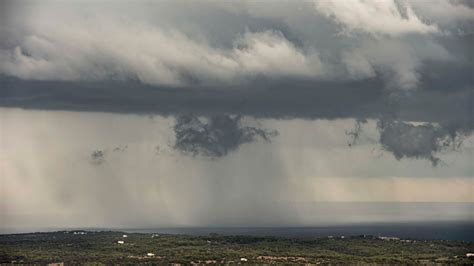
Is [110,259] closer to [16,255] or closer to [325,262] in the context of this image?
[16,255]

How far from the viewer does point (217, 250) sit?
2489 inches

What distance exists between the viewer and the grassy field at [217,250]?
176 feet

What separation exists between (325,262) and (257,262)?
14.7ft

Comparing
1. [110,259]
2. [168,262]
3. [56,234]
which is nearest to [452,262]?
[168,262]

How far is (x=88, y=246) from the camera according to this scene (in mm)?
61625

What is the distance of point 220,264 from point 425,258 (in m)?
14.6

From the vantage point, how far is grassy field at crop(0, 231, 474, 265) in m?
53.6

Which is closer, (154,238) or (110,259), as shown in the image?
(110,259)

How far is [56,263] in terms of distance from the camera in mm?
50312

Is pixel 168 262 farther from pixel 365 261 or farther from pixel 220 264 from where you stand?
pixel 365 261

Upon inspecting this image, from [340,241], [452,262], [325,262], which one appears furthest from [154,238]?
[452,262]

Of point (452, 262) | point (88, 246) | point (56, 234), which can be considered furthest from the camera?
point (56, 234)

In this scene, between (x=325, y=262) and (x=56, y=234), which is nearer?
(x=325, y=262)

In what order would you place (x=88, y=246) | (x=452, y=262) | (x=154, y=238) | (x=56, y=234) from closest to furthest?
(x=452, y=262)
(x=88, y=246)
(x=154, y=238)
(x=56, y=234)
